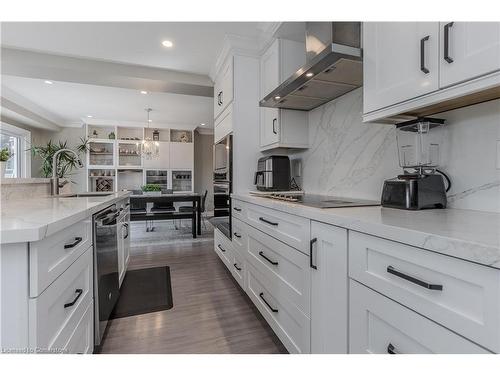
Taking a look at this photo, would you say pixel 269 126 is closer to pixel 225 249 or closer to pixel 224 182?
pixel 224 182

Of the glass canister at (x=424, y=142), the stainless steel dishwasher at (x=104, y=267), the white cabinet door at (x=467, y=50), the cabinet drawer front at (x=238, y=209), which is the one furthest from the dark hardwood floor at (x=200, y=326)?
the white cabinet door at (x=467, y=50)

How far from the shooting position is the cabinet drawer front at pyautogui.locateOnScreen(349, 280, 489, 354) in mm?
646

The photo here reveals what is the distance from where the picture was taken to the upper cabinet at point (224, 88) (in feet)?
8.91

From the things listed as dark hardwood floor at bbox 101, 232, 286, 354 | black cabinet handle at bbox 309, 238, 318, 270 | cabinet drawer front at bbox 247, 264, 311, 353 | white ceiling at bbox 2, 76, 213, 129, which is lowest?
dark hardwood floor at bbox 101, 232, 286, 354

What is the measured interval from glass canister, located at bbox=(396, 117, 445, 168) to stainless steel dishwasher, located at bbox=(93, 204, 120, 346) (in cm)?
178

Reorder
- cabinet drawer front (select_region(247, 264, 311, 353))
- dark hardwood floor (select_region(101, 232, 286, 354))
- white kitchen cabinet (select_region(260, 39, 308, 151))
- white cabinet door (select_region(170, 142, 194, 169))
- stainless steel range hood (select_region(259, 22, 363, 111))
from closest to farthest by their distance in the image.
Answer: cabinet drawer front (select_region(247, 264, 311, 353)) < stainless steel range hood (select_region(259, 22, 363, 111)) < dark hardwood floor (select_region(101, 232, 286, 354)) < white kitchen cabinet (select_region(260, 39, 308, 151)) < white cabinet door (select_region(170, 142, 194, 169))

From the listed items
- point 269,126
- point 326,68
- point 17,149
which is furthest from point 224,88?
point 17,149

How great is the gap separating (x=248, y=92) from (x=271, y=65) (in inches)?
14.6

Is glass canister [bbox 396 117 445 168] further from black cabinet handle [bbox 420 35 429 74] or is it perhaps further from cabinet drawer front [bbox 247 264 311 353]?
cabinet drawer front [bbox 247 264 311 353]

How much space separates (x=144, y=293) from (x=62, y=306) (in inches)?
55.9

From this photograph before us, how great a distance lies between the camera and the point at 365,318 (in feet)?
2.93

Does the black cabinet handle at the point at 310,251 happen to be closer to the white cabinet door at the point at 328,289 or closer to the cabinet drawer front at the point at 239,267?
the white cabinet door at the point at 328,289

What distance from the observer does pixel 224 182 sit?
2846 millimetres

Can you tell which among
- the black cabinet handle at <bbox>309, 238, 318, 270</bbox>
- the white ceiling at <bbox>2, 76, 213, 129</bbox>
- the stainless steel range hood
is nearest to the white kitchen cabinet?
the stainless steel range hood
